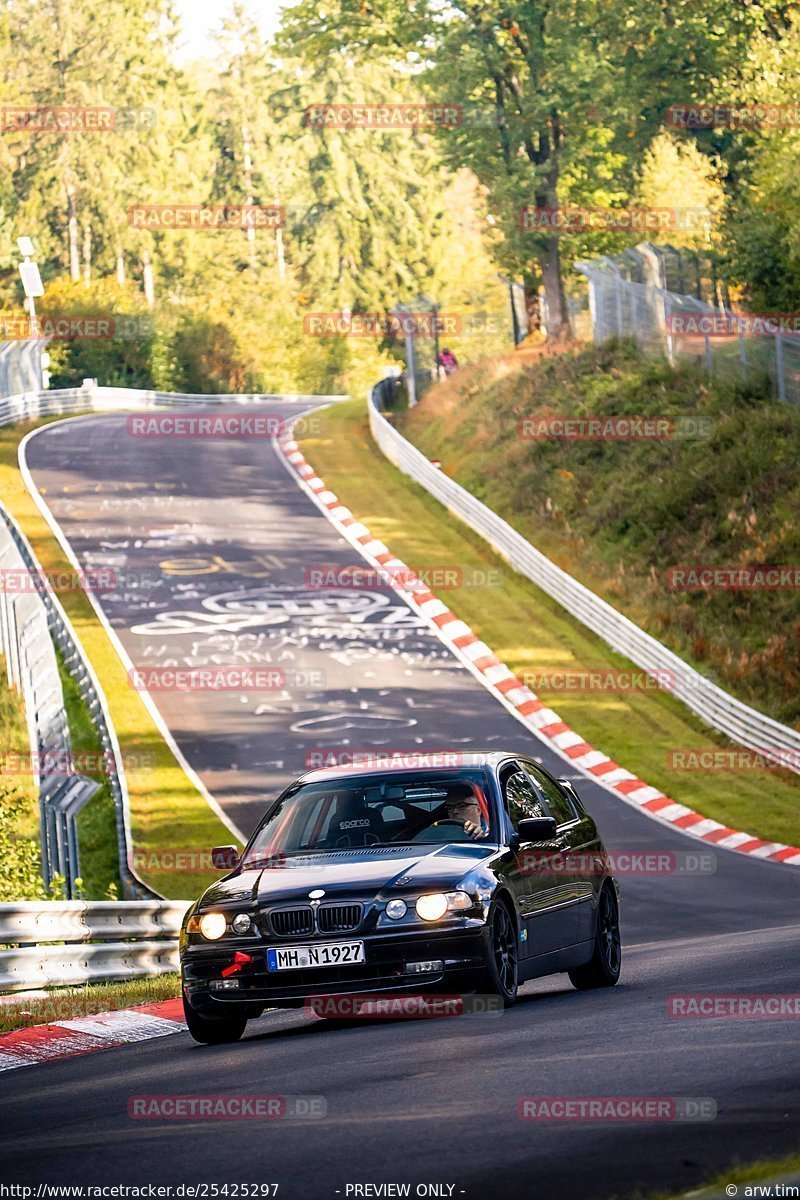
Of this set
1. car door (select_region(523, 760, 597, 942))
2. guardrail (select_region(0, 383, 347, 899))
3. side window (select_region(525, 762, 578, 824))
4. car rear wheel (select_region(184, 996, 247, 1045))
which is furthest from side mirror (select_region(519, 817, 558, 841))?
guardrail (select_region(0, 383, 347, 899))

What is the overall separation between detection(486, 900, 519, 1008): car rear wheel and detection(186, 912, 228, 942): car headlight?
4.72 feet

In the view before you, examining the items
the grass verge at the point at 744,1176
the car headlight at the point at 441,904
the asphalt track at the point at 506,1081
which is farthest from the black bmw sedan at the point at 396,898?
the grass verge at the point at 744,1176

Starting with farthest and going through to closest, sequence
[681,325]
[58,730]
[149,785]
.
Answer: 1. [681,325]
2. [149,785]
3. [58,730]

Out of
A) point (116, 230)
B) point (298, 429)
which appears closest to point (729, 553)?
point (298, 429)

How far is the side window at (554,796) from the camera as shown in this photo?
11477 mm

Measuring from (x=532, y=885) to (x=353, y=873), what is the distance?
1.18 m

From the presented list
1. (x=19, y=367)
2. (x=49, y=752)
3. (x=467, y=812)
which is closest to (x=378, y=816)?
(x=467, y=812)

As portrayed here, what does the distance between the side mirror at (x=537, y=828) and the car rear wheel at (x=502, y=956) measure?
0.47m

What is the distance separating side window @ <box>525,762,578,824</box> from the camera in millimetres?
11477

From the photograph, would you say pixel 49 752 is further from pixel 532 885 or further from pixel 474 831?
pixel 532 885

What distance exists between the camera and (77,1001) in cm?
1164

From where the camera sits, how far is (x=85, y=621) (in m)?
33.1

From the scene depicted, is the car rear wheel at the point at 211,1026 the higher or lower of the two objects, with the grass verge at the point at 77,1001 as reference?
higher

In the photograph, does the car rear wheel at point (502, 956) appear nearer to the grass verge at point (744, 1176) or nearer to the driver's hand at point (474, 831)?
the driver's hand at point (474, 831)
